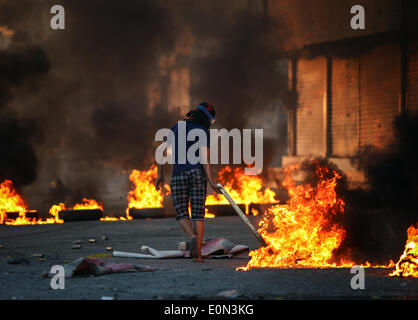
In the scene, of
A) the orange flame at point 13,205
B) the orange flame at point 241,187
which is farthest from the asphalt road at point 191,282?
the orange flame at point 241,187

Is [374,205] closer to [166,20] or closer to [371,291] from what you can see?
[371,291]

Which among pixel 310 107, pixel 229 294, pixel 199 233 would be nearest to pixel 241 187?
pixel 310 107

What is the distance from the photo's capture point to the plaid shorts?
26.4 ft

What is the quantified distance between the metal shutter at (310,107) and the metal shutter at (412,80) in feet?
10.4

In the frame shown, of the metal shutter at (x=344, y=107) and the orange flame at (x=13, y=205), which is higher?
the metal shutter at (x=344, y=107)

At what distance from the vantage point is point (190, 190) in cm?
812

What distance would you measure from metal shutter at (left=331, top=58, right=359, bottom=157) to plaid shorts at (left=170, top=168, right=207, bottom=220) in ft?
38.7

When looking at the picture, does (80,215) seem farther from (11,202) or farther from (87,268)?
(87,268)

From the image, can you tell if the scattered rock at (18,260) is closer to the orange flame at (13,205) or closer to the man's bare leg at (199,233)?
the man's bare leg at (199,233)

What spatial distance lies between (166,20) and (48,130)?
19.4ft

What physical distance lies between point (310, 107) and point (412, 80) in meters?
4.09

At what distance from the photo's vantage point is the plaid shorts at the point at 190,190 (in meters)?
8.05

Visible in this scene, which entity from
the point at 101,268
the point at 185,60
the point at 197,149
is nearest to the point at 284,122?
the point at 185,60

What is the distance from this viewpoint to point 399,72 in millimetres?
17688
